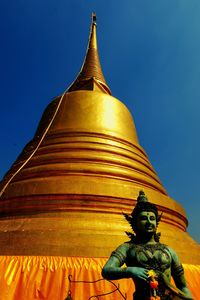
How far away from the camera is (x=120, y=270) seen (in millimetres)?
2412

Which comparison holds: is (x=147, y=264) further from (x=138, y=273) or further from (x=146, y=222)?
(x=146, y=222)

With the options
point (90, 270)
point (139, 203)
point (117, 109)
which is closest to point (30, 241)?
point (90, 270)

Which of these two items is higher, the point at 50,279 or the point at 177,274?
the point at 50,279

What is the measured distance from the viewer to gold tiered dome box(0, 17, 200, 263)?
19.0ft

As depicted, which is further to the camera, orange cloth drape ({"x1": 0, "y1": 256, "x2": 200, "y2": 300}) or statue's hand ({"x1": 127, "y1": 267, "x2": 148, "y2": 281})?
orange cloth drape ({"x1": 0, "y1": 256, "x2": 200, "y2": 300})

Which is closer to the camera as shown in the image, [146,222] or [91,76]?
[146,222]

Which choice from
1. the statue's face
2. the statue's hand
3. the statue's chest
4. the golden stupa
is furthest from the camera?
the golden stupa

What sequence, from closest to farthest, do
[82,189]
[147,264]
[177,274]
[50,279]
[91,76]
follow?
[147,264] < [177,274] < [50,279] < [82,189] < [91,76]

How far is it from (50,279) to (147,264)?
2.96 m

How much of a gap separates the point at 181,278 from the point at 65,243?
10.7ft

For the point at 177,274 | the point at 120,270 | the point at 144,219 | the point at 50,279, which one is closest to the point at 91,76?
the point at 50,279

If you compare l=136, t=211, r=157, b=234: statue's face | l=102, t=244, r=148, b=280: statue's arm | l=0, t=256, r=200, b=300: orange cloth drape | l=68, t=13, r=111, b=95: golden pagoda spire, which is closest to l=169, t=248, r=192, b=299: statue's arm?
l=136, t=211, r=157, b=234: statue's face

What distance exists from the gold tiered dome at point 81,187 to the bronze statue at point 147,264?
293 centimetres

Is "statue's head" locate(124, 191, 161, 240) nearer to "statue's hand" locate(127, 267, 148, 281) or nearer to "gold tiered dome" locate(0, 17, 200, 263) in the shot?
"statue's hand" locate(127, 267, 148, 281)
